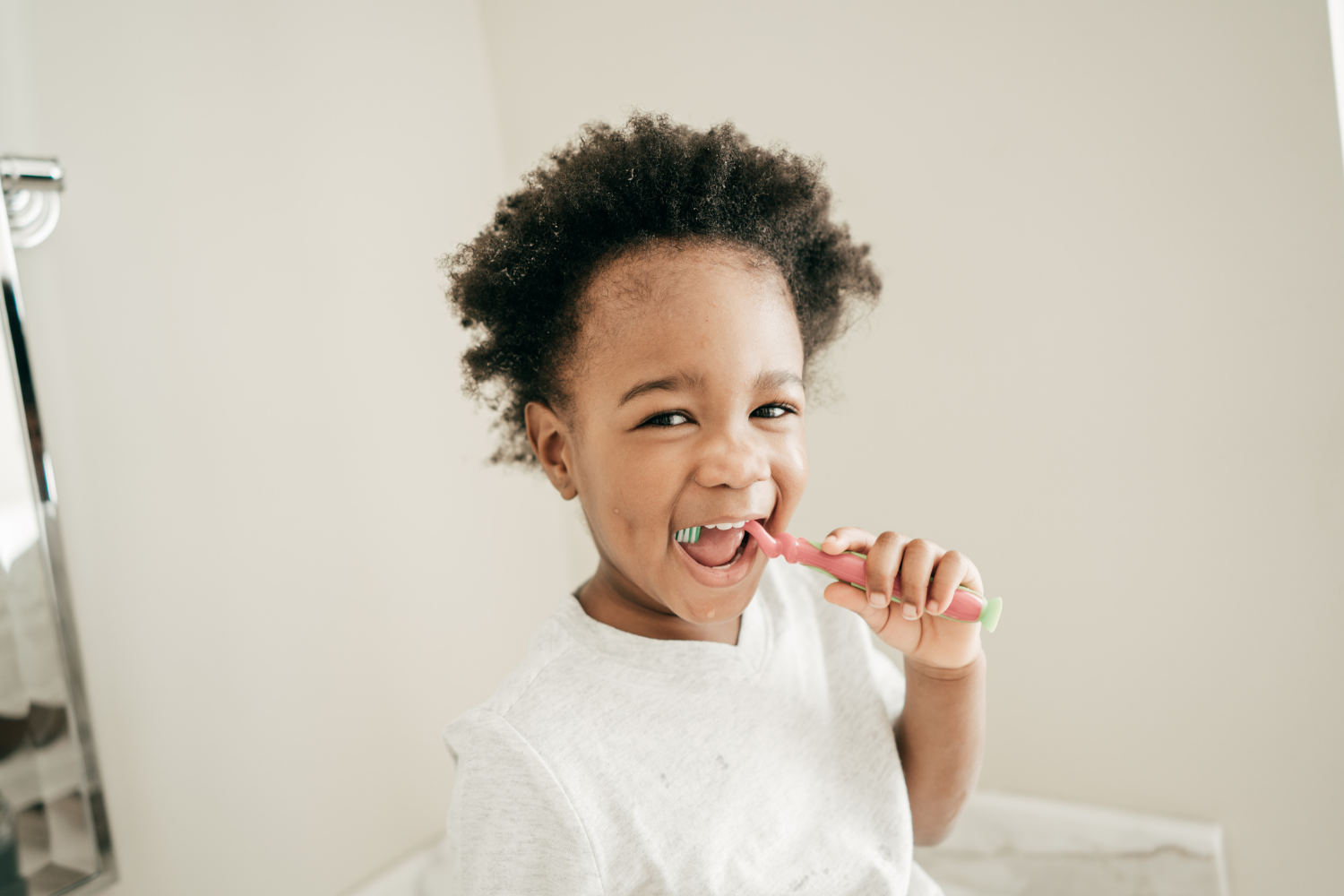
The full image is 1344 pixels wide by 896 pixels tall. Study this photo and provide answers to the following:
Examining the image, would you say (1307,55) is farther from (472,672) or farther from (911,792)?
(472,672)

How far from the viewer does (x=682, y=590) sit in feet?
1.92

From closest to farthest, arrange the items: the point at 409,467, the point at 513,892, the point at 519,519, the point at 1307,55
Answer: the point at 513,892, the point at 1307,55, the point at 409,467, the point at 519,519

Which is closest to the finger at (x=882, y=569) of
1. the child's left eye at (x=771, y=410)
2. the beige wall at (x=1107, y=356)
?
the child's left eye at (x=771, y=410)

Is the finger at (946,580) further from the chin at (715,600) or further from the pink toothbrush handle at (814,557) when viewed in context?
the chin at (715,600)

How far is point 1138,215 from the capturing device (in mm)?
816

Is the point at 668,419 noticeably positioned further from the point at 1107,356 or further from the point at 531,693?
the point at 1107,356

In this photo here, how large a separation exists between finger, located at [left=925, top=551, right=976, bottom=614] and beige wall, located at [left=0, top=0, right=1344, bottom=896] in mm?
394

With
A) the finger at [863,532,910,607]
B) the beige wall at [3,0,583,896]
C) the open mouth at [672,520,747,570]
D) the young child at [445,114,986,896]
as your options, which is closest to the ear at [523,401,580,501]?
the young child at [445,114,986,896]

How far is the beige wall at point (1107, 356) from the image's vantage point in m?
0.77

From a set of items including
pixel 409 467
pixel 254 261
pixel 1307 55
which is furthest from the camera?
pixel 409 467

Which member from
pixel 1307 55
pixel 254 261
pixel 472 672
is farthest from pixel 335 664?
pixel 1307 55

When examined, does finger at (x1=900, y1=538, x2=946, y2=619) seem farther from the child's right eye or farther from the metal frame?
the metal frame

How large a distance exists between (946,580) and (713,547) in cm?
15

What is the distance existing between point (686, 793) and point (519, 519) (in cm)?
62
